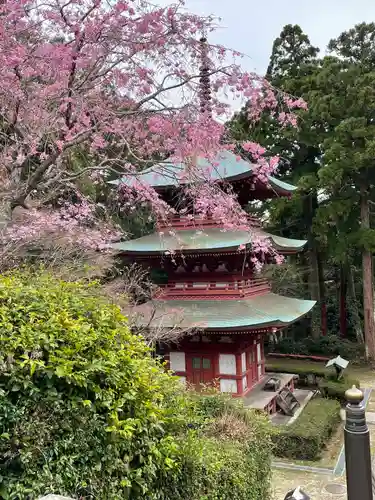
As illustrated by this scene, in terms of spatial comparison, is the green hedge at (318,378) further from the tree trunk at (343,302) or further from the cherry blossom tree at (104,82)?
the cherry blossom tree at (104,82)

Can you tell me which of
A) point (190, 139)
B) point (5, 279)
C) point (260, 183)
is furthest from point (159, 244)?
point (5, 279)

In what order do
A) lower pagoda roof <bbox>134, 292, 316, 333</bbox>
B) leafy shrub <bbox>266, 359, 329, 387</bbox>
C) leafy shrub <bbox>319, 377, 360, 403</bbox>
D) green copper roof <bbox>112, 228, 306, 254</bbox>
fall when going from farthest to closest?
leafy shrub <bbox>266, 359, 329, 387</bbox>
leafy shrub <bbox>319, 377, 360, 403</bbox>
green copper roof <bbox>112, 228, 306, 254</bbox>
lower pagoda roof <bbox>134, 292, 316, 333</bbox>

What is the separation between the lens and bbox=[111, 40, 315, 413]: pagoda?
11.6m

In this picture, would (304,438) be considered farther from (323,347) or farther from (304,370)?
(323,347)

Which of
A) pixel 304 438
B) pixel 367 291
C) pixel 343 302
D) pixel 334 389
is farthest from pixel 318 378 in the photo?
pixel 343 302

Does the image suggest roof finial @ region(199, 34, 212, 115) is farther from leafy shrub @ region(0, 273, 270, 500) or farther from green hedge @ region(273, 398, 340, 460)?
green hedge @ region(273, 398, 340, 460)

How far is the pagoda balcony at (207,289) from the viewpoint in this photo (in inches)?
497

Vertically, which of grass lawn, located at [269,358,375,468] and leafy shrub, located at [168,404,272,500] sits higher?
leafy shrub, located at [168,404,272,500]

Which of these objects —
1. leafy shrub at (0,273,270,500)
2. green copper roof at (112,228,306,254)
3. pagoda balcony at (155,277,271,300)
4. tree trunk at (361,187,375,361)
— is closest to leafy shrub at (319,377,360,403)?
pagoda balcony at (155,277,271,300)

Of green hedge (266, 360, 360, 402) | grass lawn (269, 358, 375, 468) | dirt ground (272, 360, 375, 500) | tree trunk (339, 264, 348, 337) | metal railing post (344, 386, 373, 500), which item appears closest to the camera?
metal railing post (344, 386, 373, 500)

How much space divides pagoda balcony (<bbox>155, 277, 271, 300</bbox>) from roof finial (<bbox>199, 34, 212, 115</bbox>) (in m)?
8.11

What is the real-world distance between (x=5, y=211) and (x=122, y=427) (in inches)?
188

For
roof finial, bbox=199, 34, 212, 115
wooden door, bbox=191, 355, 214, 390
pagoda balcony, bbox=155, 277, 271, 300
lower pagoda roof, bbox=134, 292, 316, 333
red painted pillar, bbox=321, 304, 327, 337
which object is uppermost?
roof finial, bbox=199, 34, 212, 115

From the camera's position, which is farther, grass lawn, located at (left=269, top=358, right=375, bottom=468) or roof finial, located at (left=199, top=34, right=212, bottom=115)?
grass lawn, located at (left=269, top=358, right=375, bottom=468)
